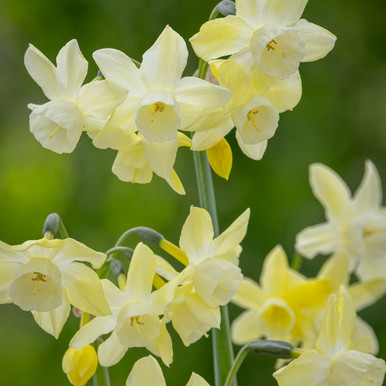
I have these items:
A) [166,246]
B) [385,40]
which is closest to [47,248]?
[166,246]

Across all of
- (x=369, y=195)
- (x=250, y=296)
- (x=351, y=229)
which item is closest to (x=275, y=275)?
(x=250, y=296)

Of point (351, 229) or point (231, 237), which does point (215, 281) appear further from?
point (351, 229)

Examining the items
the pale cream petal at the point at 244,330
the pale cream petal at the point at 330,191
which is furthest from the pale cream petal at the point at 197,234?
the pale cream petal at the point at 330,191

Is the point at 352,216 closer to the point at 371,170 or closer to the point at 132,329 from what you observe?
the point at 371,170

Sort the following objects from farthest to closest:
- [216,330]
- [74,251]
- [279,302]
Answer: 1. [279,302]
2. [216,330]
3. [74,251]

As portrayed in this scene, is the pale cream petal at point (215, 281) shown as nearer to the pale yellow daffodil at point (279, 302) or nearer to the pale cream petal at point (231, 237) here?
the pale cream petal at point (231, 237)

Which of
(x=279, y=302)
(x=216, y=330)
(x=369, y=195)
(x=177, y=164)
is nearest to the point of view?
(x=216, y=330)

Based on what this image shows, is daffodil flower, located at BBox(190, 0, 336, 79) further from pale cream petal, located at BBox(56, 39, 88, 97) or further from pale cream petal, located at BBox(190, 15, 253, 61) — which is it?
pale cream petal, located at BBox(56, 39, 88, 97)
